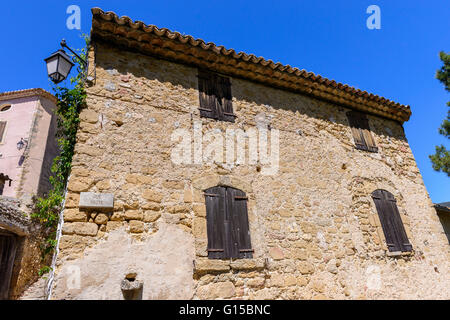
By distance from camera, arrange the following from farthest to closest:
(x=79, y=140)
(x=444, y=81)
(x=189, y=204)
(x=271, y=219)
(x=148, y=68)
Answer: (x=444, y=81) < (x=148, y=68) < (x=271, y=219) < (x=189, y=204) < (x=79, y=140)

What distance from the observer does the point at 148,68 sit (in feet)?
15.5

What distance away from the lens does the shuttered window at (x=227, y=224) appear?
12.6 ft

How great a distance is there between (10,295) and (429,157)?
14.4 metres

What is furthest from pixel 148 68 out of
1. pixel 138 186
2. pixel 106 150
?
pixel 138 186

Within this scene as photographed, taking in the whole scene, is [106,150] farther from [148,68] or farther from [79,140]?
[148,68]

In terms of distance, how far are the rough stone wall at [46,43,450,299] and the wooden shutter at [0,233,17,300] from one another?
6443 mm

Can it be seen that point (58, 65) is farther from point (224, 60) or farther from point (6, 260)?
point (6, 260)

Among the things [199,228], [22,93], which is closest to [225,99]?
[199,228]

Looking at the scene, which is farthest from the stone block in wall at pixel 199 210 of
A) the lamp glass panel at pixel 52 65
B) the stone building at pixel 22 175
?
the stone building at pixel 22 175

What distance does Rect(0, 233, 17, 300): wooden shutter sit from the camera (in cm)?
741

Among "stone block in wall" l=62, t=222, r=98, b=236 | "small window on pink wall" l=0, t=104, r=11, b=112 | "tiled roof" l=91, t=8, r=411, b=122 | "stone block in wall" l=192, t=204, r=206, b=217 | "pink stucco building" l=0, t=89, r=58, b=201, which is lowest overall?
"stone block in wall" l=62, t=222, r=98, b=236

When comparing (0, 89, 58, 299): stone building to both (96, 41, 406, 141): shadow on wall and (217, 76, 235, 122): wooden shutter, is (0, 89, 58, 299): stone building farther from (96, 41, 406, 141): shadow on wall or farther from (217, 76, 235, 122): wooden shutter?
(217, 76, 235, 122): wooden shutter

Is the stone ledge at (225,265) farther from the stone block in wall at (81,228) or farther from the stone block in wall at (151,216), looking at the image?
the stone block in wall at (81,228)

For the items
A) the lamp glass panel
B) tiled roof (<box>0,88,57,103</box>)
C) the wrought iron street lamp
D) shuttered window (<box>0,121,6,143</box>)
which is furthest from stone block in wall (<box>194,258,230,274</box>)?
tiled roof (<box>0,88,57,103</box>)
